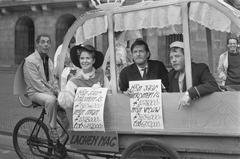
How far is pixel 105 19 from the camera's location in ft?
13.3

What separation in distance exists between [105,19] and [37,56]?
1.45 meters

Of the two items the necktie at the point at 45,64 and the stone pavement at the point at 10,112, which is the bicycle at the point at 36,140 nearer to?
the necktie at the point at 45,64

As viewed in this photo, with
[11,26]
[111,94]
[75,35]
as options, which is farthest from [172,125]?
[11,26]

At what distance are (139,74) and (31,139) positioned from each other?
201cm

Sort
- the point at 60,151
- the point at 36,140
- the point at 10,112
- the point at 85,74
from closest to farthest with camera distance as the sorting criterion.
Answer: the point at 85,74 → the point at 60,151 → the point at 36,140 → the point at 10,112

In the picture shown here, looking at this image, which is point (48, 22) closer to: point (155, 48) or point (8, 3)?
point (8, 3)

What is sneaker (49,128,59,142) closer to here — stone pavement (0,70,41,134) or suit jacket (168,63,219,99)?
suit jacket (168,63,219,99)

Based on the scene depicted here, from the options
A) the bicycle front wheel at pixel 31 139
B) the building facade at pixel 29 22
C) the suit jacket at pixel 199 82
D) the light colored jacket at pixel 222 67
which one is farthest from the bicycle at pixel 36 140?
the building facade at pixel 29 22

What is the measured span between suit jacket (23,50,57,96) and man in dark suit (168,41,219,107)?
1.84m

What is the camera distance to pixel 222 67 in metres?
5.78

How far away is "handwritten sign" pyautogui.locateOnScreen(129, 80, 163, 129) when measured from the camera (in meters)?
3.73

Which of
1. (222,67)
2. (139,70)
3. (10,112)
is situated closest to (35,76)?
(139,70)

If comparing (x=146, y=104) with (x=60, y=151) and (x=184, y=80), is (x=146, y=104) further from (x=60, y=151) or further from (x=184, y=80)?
(x=60, y=151)

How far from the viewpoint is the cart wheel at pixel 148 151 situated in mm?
3531
